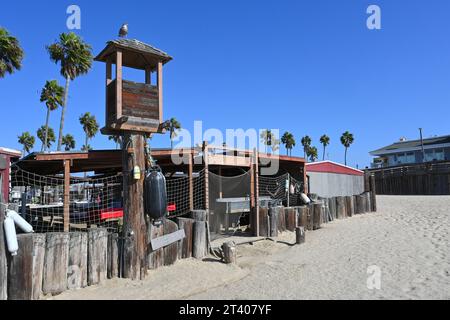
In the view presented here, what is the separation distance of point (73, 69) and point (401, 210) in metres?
23.8

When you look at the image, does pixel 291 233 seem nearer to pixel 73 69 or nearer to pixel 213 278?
pixel 213 278

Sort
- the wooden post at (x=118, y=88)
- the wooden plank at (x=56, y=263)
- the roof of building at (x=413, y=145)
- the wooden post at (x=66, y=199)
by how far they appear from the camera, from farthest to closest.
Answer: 1. the roof of building at (x=413, y=145)
2. the wooden post at (x=66, y=199)
3. the wooden post at (x=118, y=88)
4. the wooden plank at (x=56, y=263)

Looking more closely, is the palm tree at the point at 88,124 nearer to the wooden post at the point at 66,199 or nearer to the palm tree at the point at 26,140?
the palm tree at the point at 26,140

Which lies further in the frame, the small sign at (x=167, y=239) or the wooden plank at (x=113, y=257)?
the small sign at (x=167, y=239)

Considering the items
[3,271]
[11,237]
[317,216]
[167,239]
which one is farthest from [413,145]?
[3,271]

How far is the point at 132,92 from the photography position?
25.8 feet

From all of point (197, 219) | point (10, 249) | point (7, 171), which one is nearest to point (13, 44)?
point (7, 171)

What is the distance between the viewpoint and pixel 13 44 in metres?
23.7

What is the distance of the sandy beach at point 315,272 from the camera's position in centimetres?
652

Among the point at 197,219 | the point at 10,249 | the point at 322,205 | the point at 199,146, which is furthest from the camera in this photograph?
the point at 322,205

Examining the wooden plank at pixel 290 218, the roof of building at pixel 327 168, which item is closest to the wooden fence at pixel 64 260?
the wooden plank at pixel 290 218

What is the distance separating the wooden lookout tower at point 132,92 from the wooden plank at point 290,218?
6.02m

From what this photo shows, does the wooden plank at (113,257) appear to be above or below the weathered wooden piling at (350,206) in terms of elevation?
below

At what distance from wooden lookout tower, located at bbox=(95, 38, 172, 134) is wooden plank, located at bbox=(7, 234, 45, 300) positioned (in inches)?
106
